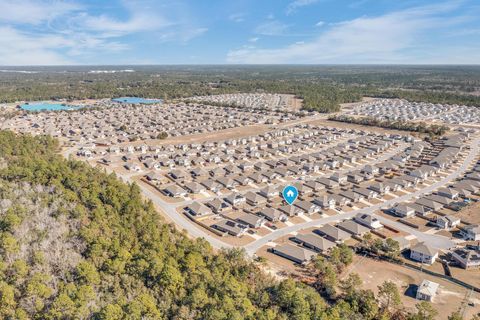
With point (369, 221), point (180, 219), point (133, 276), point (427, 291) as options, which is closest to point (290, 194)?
point (369, 221)

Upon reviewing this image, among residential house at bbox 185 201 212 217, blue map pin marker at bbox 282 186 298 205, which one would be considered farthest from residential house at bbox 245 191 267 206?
residential house at bbox 185 201 212 217

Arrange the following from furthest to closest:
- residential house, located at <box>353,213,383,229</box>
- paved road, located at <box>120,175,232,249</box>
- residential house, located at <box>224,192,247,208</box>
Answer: residential house, located at <box>224,192,247,208</box>, residential house, located at <box>353,213,383,229</box>, paved road, located at <box>120,175,232,249</box>

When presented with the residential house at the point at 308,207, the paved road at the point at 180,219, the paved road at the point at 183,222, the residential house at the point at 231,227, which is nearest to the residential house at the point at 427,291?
the paved road at the point at 180,219

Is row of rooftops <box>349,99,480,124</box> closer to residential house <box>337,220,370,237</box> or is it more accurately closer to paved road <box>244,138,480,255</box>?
paved road <box>244,138,480,255</box>

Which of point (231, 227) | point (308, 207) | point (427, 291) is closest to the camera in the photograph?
point (427, 291)

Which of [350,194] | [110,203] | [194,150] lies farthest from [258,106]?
[110,203]

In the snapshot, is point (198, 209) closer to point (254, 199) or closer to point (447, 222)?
point (254, 199)

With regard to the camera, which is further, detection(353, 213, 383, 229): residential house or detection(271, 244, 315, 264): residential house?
detection(353, 213, 383, 229): residential house
